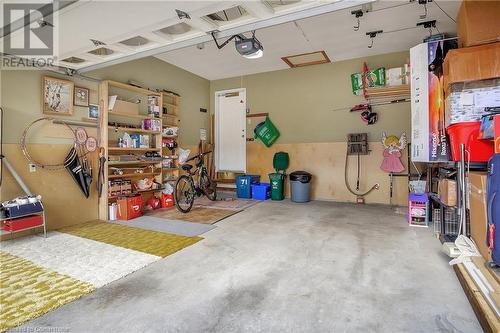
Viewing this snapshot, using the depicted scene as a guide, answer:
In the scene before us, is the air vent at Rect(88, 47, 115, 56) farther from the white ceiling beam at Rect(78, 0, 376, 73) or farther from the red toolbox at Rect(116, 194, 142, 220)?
the red toolbox at Rect(116, 194, 142, 220)

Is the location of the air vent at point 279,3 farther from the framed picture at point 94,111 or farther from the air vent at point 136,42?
the framed picture at point 94,111

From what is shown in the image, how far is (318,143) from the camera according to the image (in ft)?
20.0

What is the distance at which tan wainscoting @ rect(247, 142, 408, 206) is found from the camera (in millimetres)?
5477

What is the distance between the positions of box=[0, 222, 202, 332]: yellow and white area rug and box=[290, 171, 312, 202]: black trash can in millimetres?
2924

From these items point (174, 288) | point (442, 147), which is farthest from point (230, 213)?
point (442, 147)

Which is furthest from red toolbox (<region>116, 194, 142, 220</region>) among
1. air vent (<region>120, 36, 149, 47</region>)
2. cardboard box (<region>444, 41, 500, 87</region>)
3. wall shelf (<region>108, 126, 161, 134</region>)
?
cardboard box (<region>444, 41, 500, 87</region>)

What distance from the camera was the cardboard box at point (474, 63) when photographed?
2.73 m

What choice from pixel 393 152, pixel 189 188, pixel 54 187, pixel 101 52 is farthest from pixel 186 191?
pixel 393 152

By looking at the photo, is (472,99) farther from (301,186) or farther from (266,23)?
(301,186)

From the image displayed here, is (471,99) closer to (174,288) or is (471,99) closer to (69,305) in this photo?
(174,288)

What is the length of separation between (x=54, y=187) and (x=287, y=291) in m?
3.70

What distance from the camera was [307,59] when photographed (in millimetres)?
5750

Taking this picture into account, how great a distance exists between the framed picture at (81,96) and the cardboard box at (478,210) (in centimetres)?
521

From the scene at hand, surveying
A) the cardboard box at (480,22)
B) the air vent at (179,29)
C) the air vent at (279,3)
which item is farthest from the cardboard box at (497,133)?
the air vent at (179,29)
